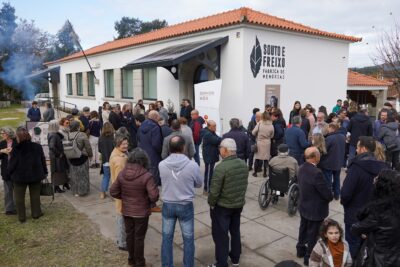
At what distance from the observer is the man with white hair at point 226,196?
12.4ft

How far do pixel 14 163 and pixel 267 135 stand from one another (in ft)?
16.9

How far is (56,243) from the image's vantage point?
496 centimetres

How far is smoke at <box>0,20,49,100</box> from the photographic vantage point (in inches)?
1570

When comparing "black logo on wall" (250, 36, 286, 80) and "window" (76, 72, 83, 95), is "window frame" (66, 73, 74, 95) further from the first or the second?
"black logo on wall" (250, 36, 286, 80)

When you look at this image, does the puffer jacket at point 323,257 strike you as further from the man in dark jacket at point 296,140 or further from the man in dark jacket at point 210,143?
the man in dark jacket at point 296,140

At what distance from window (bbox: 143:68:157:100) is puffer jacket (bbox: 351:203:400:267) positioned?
13.5 metres

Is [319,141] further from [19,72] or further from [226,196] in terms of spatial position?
[19,72]

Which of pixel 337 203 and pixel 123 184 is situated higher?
pixel 123 184

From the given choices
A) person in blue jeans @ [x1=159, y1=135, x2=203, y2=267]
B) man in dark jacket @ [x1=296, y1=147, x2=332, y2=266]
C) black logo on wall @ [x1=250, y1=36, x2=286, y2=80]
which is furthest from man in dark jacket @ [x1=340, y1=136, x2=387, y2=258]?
black logo on wall @ [x1=250, y1=36, x2=286, y2=80]

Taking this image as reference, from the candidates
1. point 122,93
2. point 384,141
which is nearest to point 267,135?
point 384,141

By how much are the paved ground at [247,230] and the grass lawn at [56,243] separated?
0.28m

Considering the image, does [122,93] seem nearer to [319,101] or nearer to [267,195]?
[319,101]

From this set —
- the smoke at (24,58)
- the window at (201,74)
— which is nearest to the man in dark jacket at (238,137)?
the window at (201,74)

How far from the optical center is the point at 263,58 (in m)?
11.7
